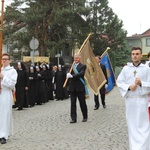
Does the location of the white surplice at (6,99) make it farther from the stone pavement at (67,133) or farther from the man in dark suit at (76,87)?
the man in dark suit at (76,87)

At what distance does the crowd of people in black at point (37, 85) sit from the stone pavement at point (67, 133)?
2446 mm

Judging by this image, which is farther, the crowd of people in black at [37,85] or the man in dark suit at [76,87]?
the crowd of people in black at [37,85]

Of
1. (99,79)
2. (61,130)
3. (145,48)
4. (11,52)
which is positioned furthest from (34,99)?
(145,48)

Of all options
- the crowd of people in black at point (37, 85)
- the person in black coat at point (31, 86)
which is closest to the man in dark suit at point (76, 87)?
the crowd of people in black at point (37, 85)

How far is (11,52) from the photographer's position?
43.0 meters

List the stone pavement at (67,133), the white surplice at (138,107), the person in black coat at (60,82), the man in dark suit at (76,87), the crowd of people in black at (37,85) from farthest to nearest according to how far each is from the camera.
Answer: the person in black coat at (60,82) < the crowd of people in black at (37,85) < the man in dark suit at (76,87) < the stone pavement at (67,133) < the white surplice at (138,107)

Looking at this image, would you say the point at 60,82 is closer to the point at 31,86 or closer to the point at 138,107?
the point at 31,86

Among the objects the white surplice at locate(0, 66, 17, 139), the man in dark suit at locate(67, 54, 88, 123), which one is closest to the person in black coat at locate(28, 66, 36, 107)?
the man in dark suit at locate(67, 54, 88, 123)

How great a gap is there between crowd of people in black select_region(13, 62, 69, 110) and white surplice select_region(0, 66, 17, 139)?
6236 mm

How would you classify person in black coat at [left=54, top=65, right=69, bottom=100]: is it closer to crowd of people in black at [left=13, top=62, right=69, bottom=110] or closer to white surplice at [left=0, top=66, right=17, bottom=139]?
crowd of people in black at [left=13, top=62, right=69, bottom=110]

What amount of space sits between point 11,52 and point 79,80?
108 feet

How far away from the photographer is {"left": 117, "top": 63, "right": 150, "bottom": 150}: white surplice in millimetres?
6438

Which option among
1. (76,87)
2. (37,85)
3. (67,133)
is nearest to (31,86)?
(37,85)

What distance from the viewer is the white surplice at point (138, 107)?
6.44 m
